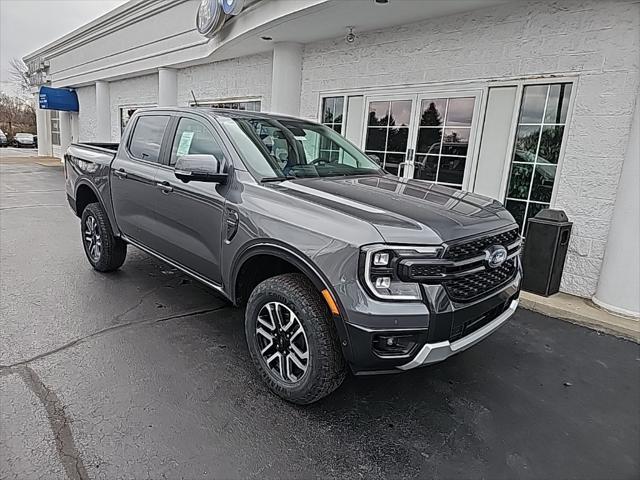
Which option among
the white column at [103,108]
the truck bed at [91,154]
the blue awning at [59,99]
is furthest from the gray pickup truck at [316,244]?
the blue awning at [59,99]

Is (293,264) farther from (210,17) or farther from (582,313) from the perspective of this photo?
(210,17)

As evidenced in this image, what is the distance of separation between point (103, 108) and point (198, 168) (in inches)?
630

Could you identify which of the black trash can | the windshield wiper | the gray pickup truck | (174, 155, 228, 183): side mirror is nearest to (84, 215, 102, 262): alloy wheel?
the gray pickup truck

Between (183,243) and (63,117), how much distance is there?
71.2 ft

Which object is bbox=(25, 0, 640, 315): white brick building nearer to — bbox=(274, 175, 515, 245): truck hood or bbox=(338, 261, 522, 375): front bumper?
bbox=(274, 175, 515, 245): truck hood

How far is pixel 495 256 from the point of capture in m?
2.65

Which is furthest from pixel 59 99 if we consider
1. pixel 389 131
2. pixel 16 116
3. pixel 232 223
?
pixel 16 116

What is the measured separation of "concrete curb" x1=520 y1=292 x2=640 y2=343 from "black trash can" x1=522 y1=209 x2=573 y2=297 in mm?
146

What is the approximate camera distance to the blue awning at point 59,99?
1853cm

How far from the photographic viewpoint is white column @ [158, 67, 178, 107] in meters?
12.0

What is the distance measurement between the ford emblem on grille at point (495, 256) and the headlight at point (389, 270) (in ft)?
1.65

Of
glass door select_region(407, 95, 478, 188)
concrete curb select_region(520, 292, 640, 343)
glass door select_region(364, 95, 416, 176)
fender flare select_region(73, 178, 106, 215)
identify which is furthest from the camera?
glass door select_region(364, 95, 416, 176)

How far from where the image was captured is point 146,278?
498cm

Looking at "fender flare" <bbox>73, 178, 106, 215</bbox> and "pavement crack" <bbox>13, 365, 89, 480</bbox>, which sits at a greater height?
"fender flare" <bbox>73, 178, 106, 215</bbox>
